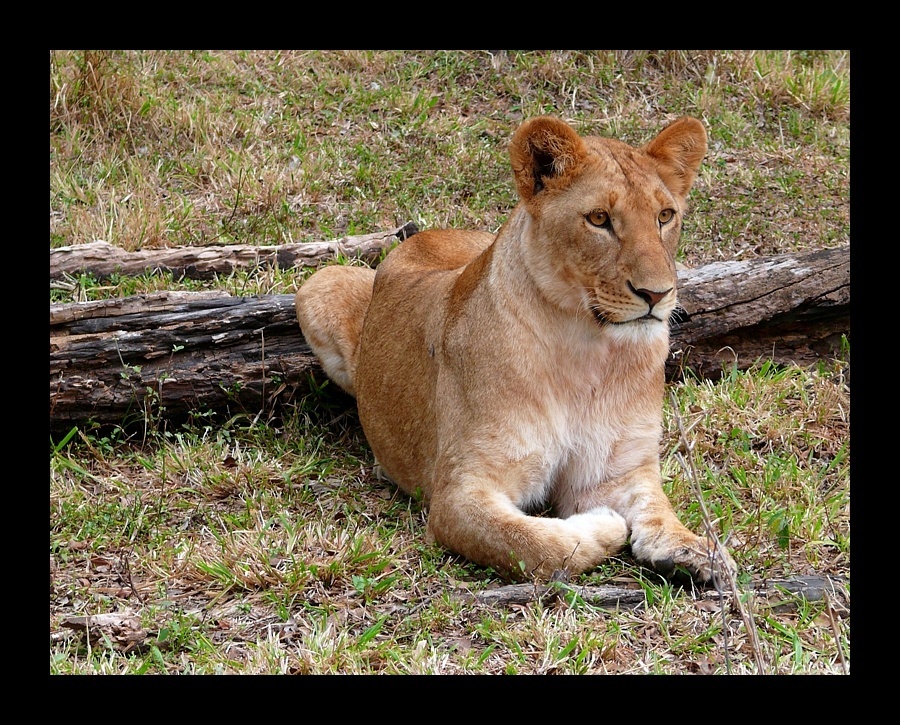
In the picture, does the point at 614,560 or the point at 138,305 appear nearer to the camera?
the point at 614,560

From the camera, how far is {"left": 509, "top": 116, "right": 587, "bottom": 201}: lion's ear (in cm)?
431

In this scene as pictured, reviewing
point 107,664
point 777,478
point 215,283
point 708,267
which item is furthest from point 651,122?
point 107,664

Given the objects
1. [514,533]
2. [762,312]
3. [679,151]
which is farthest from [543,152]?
[762,312]

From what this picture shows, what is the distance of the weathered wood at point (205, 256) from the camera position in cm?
665

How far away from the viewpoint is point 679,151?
4590mm

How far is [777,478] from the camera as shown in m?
5.05

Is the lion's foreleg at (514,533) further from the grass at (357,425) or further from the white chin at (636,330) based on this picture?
the white chin at (636,330)

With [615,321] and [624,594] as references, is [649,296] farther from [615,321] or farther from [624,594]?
[624,594]

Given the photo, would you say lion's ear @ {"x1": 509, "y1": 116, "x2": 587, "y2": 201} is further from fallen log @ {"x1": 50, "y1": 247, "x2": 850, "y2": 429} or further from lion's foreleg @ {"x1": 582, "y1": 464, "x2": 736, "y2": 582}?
fallen log @ {"x1": 50, "y1": 247, "x2": 850, "y2": 429}

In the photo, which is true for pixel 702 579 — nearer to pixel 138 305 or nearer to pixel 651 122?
pixel 138 305

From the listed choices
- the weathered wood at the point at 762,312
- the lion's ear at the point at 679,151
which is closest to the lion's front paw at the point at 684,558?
the lion's ear at the point at 679,151

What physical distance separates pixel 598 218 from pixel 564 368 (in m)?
0.63

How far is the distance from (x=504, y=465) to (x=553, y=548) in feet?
1.55

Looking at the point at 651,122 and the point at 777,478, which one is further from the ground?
the point at 651,122
